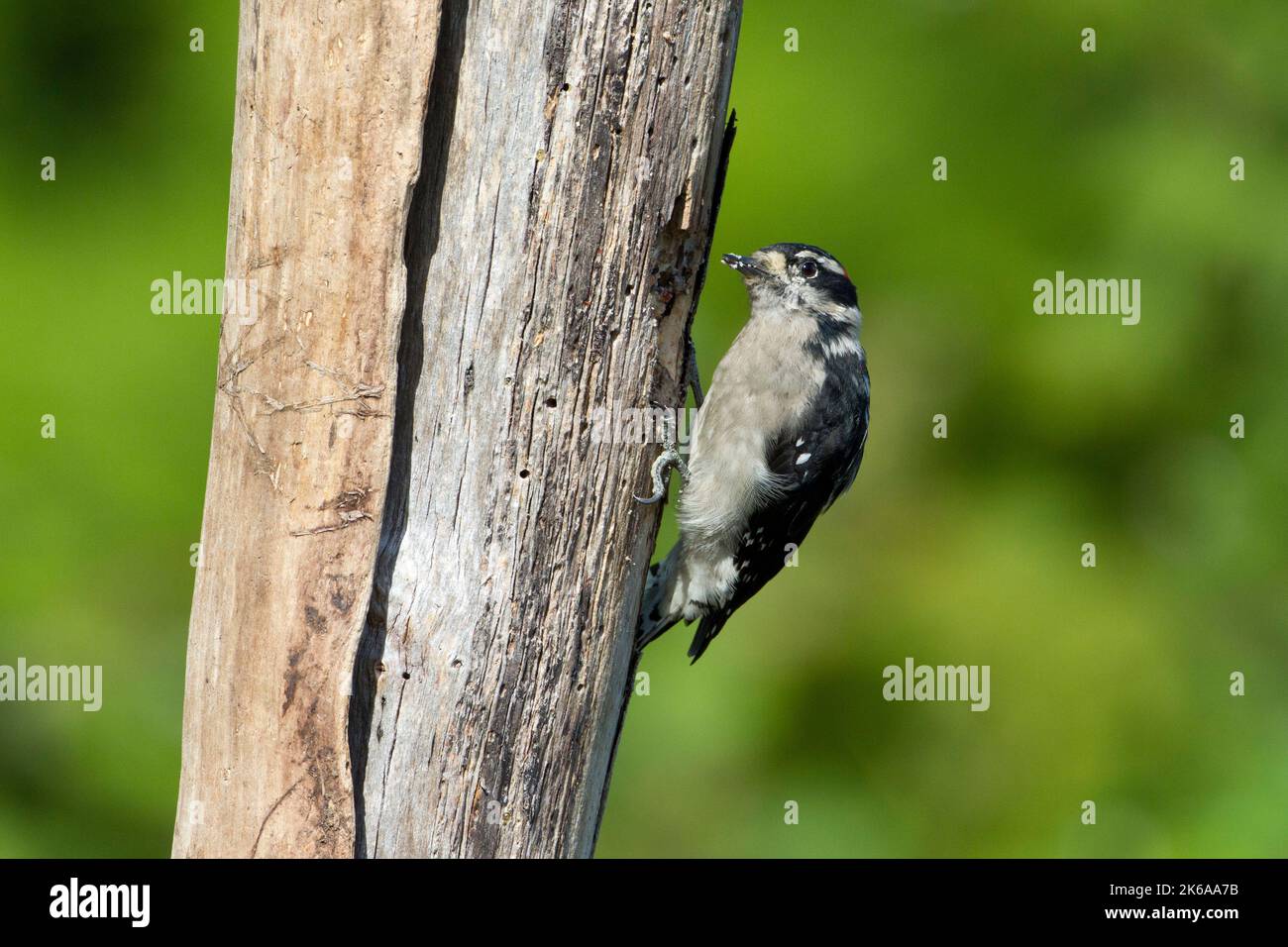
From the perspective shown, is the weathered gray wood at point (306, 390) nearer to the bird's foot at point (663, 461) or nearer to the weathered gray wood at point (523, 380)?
the weathered gray wood at point (523, 380)

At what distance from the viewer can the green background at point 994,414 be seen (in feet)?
23.6

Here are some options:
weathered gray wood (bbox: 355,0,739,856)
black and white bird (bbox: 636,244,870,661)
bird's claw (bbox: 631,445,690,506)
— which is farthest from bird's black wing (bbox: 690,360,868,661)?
weathered gray wood (bbox: 355,0,739,856)

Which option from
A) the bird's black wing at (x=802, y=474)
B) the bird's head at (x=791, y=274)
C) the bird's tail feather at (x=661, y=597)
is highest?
the bird's head at (x=791, y=274)

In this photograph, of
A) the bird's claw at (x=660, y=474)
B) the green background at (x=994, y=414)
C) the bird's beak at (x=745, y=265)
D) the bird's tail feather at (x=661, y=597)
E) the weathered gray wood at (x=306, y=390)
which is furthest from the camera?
the green background at (x=994, y=414)

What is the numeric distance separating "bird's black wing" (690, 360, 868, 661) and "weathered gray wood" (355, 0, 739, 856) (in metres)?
1.35

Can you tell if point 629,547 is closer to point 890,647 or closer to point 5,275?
point 890,647

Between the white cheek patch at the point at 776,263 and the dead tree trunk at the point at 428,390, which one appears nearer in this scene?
the dead tree trunk at the point at 428,390

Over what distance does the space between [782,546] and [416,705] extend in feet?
6.41

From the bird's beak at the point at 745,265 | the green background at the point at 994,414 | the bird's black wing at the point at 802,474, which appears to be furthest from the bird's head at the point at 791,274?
the green background at the point at 994,414

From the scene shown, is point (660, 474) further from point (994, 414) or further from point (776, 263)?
point (994, 414)

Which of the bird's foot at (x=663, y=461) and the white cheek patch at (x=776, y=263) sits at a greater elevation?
the white cheek patch at (x=776, y=263)

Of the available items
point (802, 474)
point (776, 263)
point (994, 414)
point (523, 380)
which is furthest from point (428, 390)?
point (994, 414)

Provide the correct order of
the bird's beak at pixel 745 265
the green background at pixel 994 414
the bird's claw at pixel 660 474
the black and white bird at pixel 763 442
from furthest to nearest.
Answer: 1. the green background at pixel 994 414
2. the bird's beak at pixel 745 265
3. the black and white bird at pixel 763 442
4. the bird's claw at pixel 660 474
